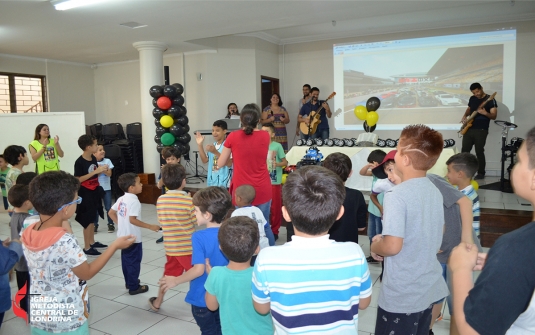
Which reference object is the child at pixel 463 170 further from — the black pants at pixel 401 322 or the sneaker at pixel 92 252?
the sneaker at pixel 92 252

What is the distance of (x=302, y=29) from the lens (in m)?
9.19

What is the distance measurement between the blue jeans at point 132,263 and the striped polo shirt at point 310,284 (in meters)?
2.19

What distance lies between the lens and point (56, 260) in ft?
5.34

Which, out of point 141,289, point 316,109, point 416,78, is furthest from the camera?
point 416,78

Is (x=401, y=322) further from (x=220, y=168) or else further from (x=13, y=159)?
(x=13, y=159)

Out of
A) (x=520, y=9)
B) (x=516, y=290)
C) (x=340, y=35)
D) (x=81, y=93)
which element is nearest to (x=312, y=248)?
(x=516, y=290)

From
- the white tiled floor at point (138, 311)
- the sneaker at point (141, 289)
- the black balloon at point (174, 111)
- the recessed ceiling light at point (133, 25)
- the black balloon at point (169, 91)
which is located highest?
the recessed ceiling light at point (133, 25)

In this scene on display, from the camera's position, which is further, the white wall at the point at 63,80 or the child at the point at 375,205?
the white wall at the point at 63,80

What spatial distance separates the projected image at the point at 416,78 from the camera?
8336 millimetres

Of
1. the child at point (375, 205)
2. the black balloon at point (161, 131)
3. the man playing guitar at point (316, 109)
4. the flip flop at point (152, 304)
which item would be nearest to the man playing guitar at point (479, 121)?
the man playing guitar at point (316, 109)

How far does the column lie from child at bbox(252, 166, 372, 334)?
7123 millimetres

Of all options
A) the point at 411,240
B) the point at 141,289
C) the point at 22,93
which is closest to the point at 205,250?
the point at 411,240

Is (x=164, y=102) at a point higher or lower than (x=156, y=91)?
lower

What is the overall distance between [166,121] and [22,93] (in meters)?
5.16
